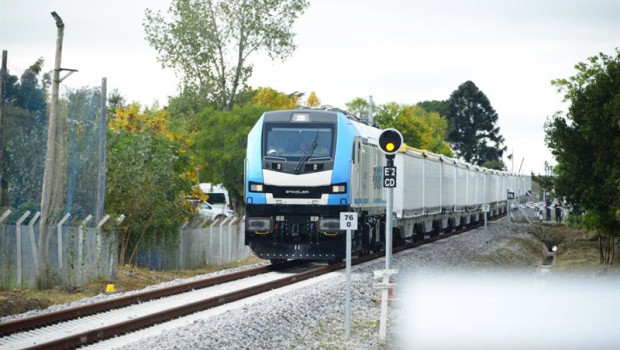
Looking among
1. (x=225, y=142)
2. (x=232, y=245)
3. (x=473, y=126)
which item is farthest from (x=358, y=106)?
(x=232, y=245)

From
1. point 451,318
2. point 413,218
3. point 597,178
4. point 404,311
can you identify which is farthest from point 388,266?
point 597,178

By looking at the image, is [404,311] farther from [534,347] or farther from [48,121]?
[48,121]

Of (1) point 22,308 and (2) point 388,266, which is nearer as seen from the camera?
(1) point 22,308

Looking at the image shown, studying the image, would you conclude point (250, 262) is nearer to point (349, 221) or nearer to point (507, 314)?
point (507, 314)

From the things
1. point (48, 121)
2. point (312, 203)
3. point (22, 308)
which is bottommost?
point (22, 308)

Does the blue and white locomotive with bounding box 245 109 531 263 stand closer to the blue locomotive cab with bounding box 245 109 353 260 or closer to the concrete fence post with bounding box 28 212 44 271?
the blue locomotive cab with bounding box 245 109 353 260

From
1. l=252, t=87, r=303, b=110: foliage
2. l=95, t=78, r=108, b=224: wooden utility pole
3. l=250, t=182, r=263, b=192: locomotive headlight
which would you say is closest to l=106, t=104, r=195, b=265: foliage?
l=95, t=78, r=108, b=224: wooden utility pole

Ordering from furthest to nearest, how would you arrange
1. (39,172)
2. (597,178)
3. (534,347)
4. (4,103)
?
(597,178) < (39,172) < (4,103) < (534,347)

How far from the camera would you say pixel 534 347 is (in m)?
12.2

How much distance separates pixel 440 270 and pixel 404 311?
8566 millimetres

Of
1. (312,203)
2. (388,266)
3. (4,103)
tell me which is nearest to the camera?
(388,266)

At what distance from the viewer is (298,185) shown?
23.9m

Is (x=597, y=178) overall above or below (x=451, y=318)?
above

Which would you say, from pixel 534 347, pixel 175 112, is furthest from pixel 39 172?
pixel 175 112
